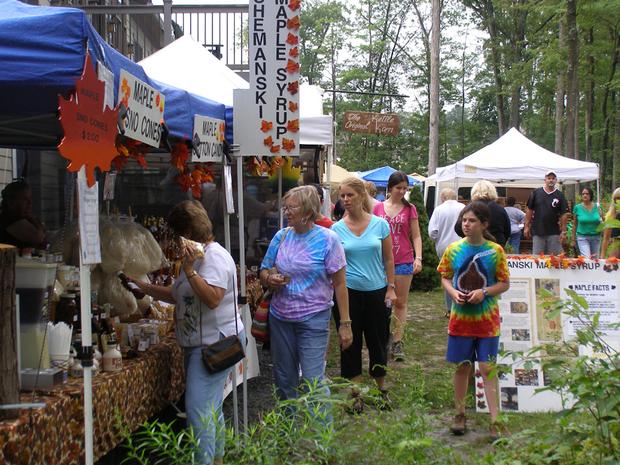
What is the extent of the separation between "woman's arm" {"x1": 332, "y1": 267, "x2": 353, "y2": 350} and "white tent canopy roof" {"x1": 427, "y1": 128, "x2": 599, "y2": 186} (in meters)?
11.1

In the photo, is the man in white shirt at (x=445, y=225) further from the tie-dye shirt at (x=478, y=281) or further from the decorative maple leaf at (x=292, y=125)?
the decorative maple leaf at (x=292, y=125)

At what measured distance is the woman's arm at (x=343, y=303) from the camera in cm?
467

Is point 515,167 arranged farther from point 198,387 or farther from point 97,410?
point 97,410

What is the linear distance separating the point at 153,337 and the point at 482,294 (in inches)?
88.6

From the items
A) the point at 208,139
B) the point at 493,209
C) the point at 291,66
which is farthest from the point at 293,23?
the point at 493,209

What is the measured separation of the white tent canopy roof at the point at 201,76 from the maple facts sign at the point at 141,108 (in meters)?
2.78

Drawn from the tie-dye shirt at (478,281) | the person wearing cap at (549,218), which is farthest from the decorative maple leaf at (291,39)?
the person wearing cap at (549,218)

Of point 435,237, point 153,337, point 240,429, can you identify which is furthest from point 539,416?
point 435,237

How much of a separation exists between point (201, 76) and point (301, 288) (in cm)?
350

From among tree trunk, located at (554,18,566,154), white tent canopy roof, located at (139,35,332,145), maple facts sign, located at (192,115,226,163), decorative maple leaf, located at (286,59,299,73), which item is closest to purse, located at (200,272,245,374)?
maple facts sign, located at (192,115,226,163)

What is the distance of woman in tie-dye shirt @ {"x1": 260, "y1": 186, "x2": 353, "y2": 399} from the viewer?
4500 mm

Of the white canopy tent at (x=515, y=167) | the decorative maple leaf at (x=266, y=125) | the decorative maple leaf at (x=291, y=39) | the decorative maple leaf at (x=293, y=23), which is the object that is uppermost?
the decorative maple leaf at (x=293, y=23)

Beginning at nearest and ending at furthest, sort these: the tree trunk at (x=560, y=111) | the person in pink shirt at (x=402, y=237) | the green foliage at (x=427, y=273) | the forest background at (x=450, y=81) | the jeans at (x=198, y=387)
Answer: the jeans at (x=198, y=387)
the person in pink shirt at (x=402, y=237)
the green foliage at (x=427, y=273)
the tree trunk at (x=560, y=111)
the forest background at (x=450, y=81)

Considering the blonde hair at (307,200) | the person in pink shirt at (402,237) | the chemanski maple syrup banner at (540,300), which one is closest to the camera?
the blonde hair at (307,200)
